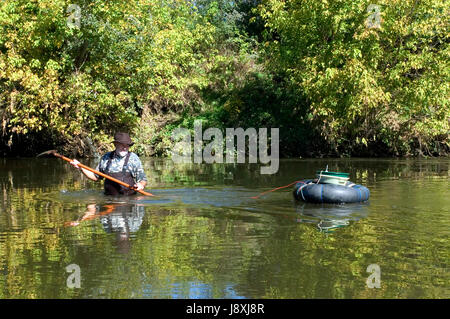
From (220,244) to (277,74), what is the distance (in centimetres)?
2180

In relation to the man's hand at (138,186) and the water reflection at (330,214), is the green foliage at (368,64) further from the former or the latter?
the man's hand at (138,186)

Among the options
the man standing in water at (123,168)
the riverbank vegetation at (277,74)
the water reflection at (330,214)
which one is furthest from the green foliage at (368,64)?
the man standing in water at (123,168)

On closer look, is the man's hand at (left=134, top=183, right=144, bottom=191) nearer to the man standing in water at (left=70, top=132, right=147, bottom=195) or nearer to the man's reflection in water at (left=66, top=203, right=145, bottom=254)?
the man standing in water at (left=70, top=132, right=147, bottom=195)

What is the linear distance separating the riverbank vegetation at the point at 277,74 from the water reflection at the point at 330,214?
11.9m

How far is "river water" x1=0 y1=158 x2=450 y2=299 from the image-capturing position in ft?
21.0

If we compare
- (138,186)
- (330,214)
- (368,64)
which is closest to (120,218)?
(138,186)

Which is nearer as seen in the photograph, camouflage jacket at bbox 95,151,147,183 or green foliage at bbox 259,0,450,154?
camouflage jacket at bbox 95,151,147,183

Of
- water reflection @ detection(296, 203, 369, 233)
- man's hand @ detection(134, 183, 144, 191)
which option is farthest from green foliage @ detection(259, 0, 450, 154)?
man's hand @ detection(134, 183, 144, 191)

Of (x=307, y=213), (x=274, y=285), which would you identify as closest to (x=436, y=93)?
(x=307, y=213)

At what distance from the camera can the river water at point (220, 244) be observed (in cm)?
639

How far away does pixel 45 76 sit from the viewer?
23.3 m

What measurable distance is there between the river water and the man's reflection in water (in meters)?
0.02

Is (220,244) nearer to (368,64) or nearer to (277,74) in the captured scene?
(368,64)
